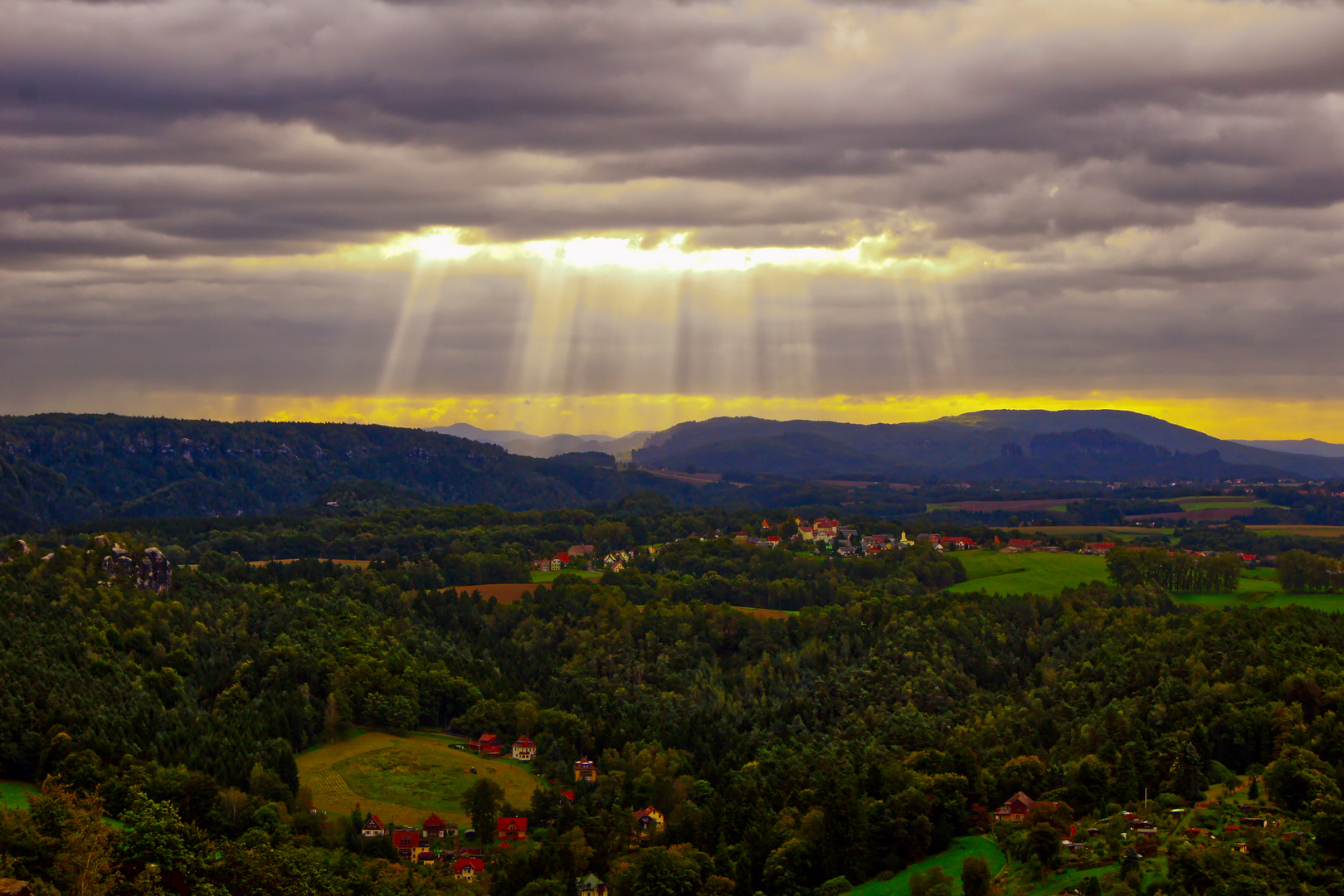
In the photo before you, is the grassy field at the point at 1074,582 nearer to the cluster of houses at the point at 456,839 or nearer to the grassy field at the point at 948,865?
the grassy field at the point at 948,865

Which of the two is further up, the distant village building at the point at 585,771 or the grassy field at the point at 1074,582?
the grassy field at the point at 1074,582

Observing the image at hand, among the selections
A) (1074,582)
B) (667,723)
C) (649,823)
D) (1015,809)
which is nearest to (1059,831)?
(1015,809)

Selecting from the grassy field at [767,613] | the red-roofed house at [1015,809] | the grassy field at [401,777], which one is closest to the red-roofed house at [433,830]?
the grassy field at [401,777]

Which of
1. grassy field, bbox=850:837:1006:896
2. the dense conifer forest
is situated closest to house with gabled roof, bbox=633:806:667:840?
the dense conifer forest

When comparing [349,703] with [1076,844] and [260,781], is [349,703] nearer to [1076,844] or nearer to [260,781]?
[260,781]

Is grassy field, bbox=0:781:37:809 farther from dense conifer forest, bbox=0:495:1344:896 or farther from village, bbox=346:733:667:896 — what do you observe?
village, bbox=346:733:667:896

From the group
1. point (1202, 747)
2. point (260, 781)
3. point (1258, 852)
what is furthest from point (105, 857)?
point (1202, 747)

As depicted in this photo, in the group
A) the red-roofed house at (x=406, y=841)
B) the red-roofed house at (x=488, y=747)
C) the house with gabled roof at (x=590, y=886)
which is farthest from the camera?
the red-roofed house at (x=488, y=747)
